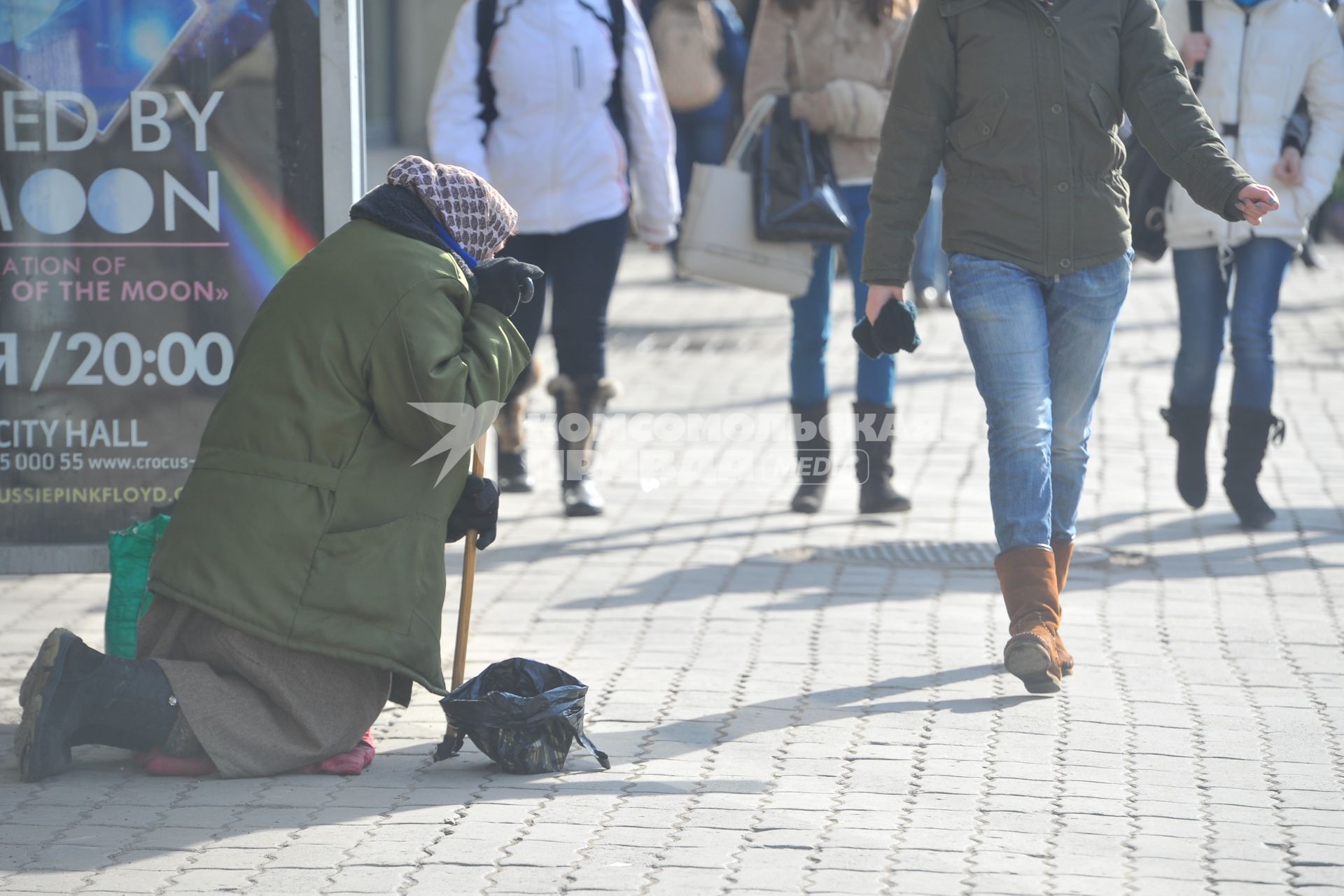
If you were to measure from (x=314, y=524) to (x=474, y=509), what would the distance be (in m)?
0.41

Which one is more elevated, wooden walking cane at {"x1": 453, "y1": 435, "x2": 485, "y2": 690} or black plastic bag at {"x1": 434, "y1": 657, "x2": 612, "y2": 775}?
wooden walking cane at {"x1": 453, "y1": 435, "x2": 485, "y2": 690}

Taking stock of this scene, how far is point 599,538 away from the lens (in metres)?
6.93

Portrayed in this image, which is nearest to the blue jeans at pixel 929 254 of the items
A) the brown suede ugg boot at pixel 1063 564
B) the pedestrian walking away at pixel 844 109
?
the pedestrian walking away at pixel 844 109

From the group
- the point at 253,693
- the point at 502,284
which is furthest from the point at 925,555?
the point at 253,693

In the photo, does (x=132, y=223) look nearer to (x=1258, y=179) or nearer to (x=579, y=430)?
(x=579, y=430)

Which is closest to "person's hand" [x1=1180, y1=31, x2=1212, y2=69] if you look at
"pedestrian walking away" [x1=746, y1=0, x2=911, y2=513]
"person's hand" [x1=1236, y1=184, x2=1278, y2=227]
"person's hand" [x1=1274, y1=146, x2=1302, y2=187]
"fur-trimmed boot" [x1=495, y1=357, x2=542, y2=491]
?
"person's hand" [x1=1274, y1=146, x2=1302, y2=187]

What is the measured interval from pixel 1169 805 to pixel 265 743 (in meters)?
1.91

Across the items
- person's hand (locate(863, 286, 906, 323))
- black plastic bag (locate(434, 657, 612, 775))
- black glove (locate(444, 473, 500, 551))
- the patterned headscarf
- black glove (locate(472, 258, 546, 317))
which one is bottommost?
black plastic bag (locate(434, 657, 612, 775))

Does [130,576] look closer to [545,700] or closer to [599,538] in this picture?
[545,700]

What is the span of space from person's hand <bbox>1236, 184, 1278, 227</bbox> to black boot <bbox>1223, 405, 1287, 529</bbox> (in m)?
2.30

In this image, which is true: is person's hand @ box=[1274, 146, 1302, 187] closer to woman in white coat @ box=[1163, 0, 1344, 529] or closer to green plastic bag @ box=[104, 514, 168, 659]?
woman in white coat @ box=[1163, 0, 1344, 529]

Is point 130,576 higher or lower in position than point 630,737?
higher

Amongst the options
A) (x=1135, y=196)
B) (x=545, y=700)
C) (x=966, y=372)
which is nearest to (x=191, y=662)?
(x=545, y=700)

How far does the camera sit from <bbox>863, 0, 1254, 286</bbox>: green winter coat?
4883 mm
